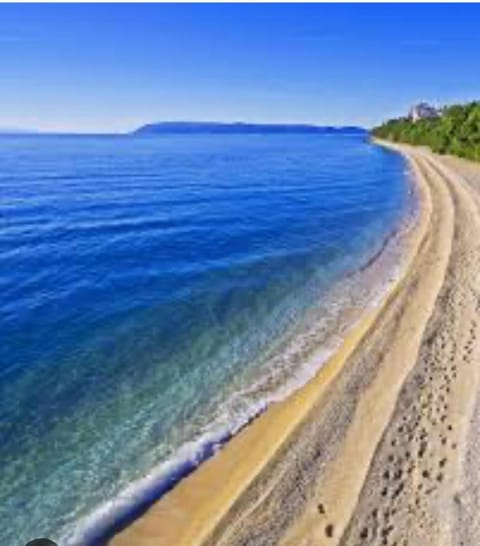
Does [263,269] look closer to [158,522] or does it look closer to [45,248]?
[45,248]

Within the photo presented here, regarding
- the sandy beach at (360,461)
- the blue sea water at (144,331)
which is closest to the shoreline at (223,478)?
the sandy beach at (360,461)

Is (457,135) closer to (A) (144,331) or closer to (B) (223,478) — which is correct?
(A) (144,331)

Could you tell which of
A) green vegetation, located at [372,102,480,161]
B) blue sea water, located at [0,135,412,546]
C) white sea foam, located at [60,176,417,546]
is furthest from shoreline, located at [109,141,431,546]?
green vegetation, located at [372,102,480,161]

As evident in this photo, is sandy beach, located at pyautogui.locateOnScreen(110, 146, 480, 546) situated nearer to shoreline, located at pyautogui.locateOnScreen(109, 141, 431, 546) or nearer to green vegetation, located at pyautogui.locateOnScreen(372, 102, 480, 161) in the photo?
shoreline, located at pyautogui.locateOnScreen(109, 141, 431, 546)

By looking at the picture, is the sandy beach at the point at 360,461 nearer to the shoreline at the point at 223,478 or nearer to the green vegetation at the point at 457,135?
the shoreline at the point at 223,478

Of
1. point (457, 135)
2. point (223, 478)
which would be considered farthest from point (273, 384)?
point (457, 135)

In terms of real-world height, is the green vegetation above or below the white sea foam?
below

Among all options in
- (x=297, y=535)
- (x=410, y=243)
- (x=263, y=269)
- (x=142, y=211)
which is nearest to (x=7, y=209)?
(x=142, y=211)
